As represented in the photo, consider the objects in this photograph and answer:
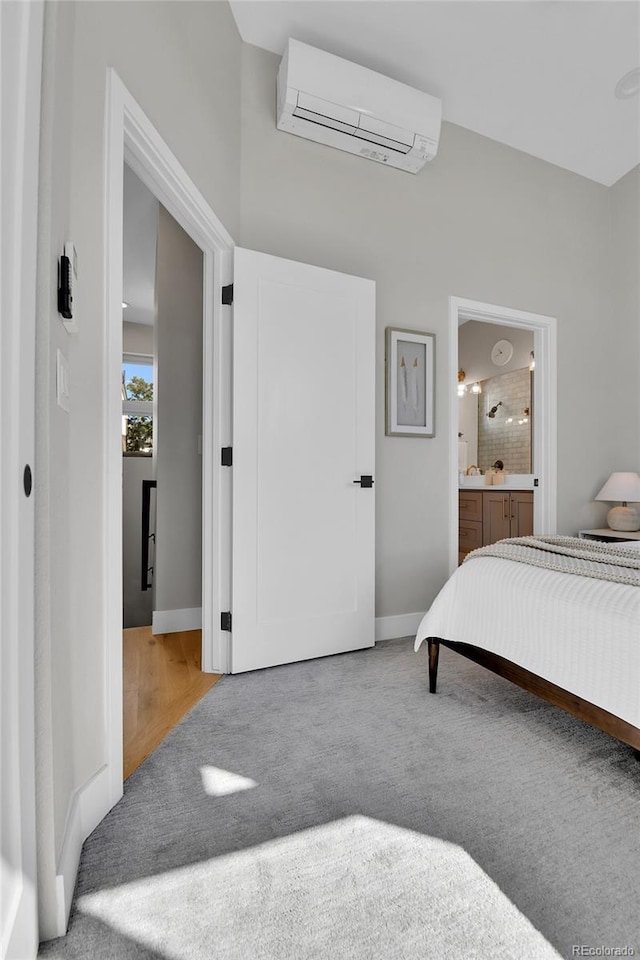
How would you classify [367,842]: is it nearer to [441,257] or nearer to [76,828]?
[76,828]

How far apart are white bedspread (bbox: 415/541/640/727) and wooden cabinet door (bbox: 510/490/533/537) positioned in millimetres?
2418

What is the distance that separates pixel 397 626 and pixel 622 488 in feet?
6.27

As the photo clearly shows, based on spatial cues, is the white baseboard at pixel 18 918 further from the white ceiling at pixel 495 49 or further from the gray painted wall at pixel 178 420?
the white ceiling at pixel 495 49

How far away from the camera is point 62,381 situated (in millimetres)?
1129

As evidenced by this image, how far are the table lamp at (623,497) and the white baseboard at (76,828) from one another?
3437 mm

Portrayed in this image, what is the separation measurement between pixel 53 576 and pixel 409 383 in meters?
2.35

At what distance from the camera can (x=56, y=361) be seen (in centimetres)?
108

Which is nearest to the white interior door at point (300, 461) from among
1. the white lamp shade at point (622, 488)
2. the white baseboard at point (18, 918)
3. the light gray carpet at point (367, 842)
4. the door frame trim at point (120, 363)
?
the door frame trim at point (120, 363)

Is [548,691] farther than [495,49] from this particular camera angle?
No

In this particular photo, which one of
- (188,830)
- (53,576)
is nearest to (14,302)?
(53,576)

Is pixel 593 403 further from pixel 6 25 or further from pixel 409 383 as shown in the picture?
pixel 6 25

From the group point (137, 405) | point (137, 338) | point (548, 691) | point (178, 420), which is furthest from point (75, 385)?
point (137, 338)

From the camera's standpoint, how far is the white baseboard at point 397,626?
287 centimetres

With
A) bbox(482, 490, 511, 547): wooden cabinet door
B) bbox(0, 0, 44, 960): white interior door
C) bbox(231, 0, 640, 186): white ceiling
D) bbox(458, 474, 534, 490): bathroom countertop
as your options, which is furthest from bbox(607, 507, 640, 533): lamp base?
bbox(0, 0, 44, 960): white interior door
